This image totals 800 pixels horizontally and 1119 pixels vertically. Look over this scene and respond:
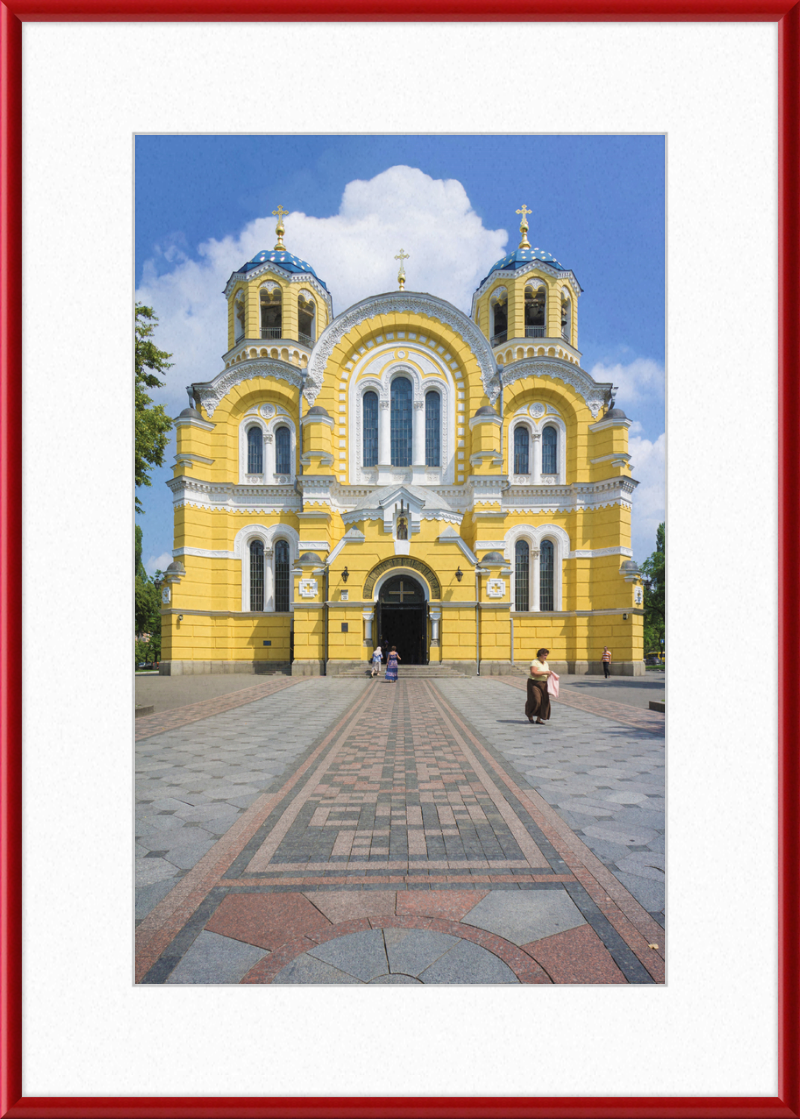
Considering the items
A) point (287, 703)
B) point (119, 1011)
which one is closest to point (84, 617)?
point (119, 1011)

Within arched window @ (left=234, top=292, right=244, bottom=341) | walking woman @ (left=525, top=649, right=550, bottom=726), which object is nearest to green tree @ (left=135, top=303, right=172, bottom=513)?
walking woman @ (left=525, top=649, right=550, bottom=726)

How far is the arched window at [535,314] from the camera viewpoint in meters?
22.7

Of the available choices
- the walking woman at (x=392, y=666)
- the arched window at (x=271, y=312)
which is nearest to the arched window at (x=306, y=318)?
the arched window at (x=271, y=312)

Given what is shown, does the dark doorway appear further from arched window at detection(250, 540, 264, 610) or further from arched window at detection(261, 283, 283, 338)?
arched window at detection(261, 283, 283, 338)

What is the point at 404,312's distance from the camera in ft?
64.5

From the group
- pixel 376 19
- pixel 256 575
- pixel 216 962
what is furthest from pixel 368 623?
pixel 376 19

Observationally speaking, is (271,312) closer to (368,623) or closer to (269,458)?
(269,458)

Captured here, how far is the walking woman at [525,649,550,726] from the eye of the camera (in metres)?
8.31

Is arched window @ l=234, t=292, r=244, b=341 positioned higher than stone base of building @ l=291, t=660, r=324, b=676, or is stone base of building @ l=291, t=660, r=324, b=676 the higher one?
arched window @ l=234, t=292, r=244, b=341

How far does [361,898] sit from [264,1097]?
1.05 meters

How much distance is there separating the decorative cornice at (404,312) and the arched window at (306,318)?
4295 mm

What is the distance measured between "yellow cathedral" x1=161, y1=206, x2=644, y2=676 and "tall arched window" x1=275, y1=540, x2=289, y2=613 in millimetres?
55

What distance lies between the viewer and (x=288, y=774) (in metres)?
5.36

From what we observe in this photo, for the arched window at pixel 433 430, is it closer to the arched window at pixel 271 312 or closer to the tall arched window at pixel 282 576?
the tall arched window at pixel 282 576
